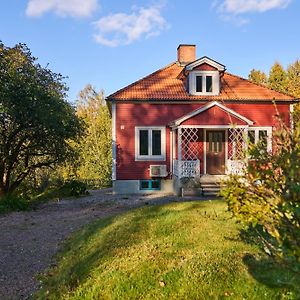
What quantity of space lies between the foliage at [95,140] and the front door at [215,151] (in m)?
19.7

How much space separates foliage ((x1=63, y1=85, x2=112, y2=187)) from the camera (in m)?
38.6

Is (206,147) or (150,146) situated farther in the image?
(206,147)

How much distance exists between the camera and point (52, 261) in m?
7.70

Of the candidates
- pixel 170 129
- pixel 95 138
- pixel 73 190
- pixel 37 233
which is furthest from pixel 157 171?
pixel 95 138

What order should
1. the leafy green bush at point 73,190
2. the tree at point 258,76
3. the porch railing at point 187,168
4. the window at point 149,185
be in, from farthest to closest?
1. the tree at point 258,76
2. the leafy green bush at point 73,190
3. the window at point 149,185
4. the porch railing at point 187,168

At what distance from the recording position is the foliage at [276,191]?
275 cm

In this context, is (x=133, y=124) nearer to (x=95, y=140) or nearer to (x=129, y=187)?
(x=129, y=187)

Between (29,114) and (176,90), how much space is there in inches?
317

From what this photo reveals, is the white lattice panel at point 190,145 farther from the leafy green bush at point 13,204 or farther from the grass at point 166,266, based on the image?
the grass at point 166,266

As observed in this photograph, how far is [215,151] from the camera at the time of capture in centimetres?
1872

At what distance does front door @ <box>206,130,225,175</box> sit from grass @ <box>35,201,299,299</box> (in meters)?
9.53

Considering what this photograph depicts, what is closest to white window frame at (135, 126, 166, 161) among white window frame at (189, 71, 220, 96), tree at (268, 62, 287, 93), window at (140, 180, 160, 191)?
window at (140, 180, 160, 191)

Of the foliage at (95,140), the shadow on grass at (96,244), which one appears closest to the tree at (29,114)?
the shadow on grass at (96,244)

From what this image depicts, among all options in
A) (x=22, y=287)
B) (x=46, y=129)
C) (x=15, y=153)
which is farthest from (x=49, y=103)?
(x=22, y=287)
